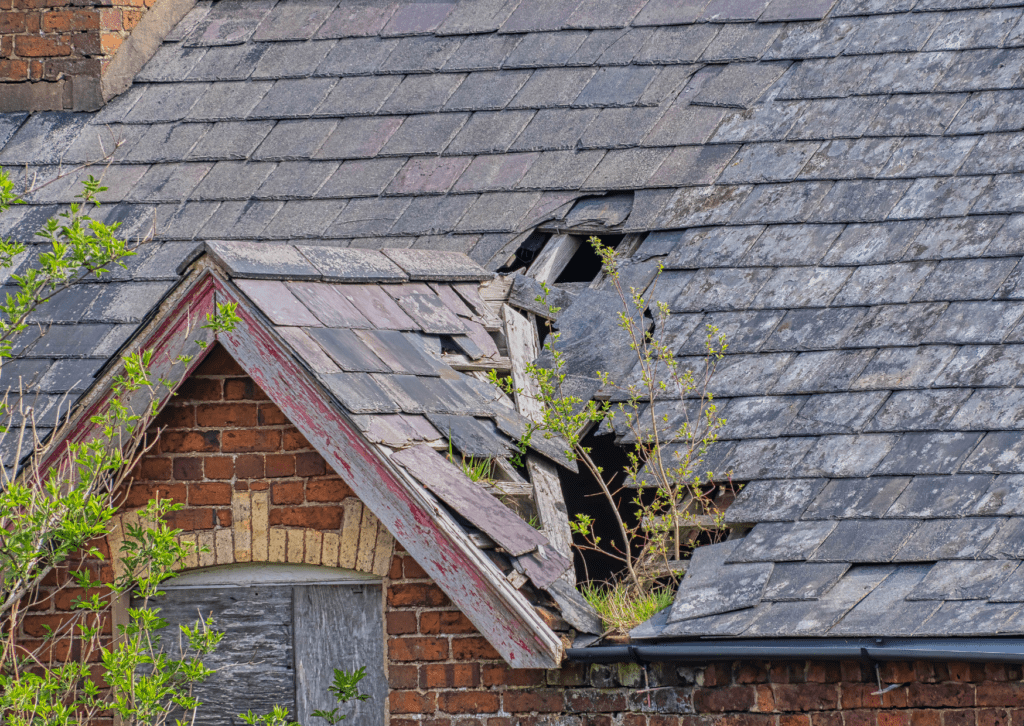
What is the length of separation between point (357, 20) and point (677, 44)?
2123 millimetres

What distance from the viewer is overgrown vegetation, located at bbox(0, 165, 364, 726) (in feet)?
15.8

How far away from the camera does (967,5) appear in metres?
6.92

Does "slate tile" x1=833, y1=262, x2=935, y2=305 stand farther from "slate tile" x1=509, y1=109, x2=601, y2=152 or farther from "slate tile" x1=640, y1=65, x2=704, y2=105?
"slate tile" x1=509, y1=109, x2=601, y2=152

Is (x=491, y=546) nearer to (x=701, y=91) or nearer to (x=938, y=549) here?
(x=938, y=549)

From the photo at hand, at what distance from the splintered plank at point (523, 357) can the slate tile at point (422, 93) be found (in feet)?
5.41

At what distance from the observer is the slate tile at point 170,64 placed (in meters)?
8.00

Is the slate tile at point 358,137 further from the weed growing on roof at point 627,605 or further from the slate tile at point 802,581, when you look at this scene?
the slate tile at point 802,581

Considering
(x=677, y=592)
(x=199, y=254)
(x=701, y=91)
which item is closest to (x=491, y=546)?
(x=677, y=592)

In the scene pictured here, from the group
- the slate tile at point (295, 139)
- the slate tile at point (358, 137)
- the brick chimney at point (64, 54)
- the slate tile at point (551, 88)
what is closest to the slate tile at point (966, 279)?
the slate tile at point (551, 88)

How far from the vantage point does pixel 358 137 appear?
7.30 m

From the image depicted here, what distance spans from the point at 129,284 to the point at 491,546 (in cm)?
288

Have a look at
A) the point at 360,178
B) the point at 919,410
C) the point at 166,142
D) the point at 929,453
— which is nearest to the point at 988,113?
Answer: the point at 919,410

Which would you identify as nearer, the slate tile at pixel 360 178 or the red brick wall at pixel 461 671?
the red brick wall at pixel 461 671

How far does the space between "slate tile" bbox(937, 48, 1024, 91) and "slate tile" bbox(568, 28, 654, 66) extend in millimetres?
1769
